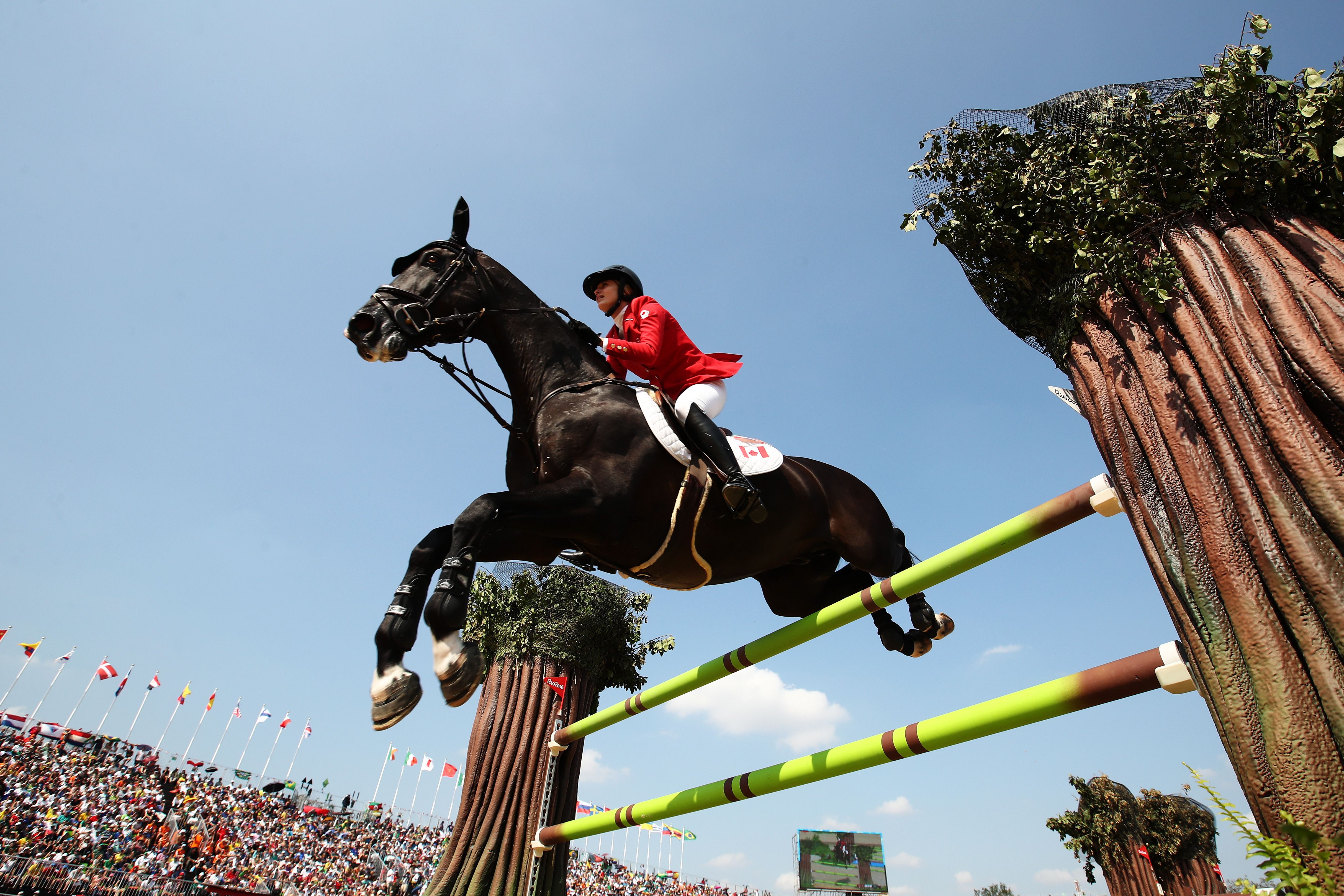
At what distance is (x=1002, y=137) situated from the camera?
11.5ft

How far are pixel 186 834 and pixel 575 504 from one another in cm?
1978

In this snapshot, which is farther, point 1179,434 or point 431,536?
point 431,536

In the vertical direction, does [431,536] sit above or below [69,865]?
above

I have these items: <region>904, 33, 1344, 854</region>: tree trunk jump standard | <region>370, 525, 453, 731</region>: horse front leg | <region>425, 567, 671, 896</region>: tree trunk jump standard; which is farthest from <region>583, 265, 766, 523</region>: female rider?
<region>425, 567, 671, 896</region>: tree trunk jump standard

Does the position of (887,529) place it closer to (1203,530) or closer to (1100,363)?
(1100,363)

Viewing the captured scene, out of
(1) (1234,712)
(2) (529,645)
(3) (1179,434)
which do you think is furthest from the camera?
(2) (529,645)

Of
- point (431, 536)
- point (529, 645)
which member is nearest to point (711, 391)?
Result: point (431, 536)

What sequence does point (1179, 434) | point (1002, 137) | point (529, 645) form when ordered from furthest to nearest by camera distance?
point (529, 645), point (1002, 137), point (1179, 434)

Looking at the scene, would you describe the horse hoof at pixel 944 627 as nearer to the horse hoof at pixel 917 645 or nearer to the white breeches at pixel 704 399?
the horse hoof at pixel 917 645

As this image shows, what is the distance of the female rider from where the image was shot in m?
3.17

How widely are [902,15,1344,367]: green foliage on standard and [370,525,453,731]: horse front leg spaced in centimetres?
289

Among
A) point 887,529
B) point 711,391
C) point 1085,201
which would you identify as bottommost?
point 887,529

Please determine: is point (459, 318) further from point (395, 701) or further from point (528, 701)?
point (528, 701)

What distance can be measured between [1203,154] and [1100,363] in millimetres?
1048
